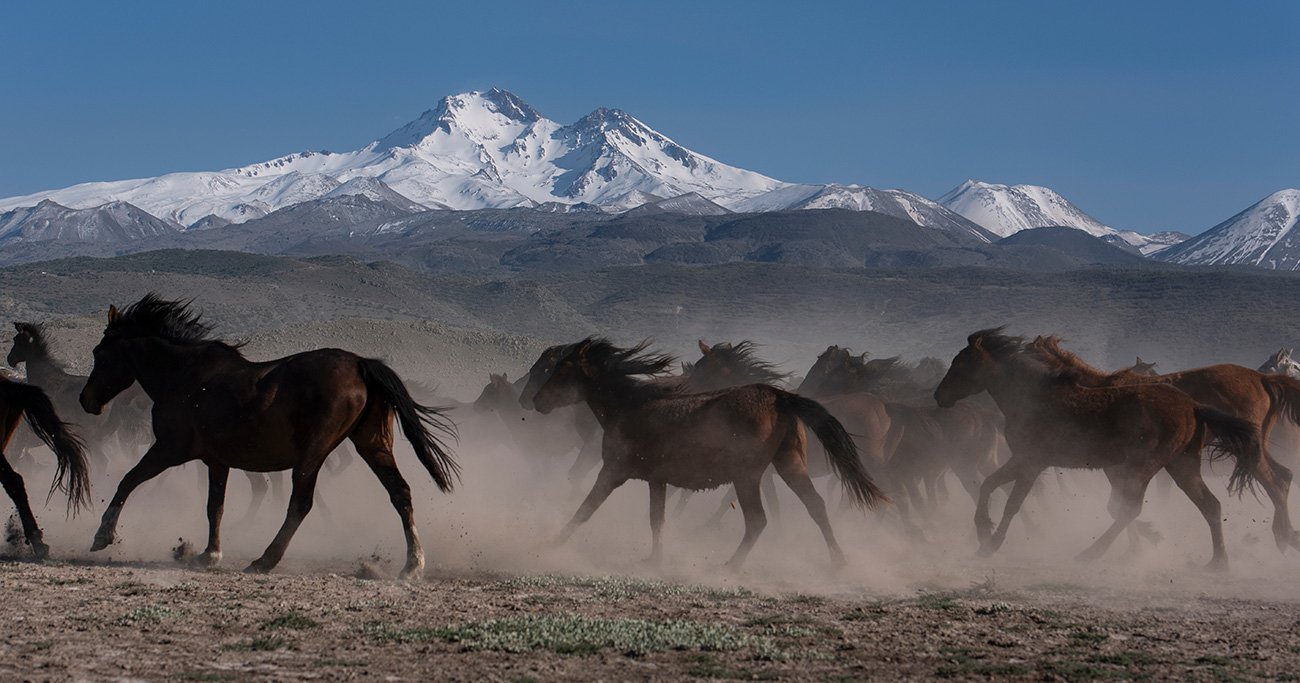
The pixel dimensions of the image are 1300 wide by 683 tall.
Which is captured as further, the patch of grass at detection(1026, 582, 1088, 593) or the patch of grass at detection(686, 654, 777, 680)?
the patch of grass at detection(1026, 582, 1088, 593)

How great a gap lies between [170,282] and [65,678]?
8517cm

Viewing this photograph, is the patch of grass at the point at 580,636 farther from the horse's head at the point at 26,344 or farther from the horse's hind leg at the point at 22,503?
the horse's head at the point at 26,344

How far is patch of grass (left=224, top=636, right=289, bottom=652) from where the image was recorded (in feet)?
27.2

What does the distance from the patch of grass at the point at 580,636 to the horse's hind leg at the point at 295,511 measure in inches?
122

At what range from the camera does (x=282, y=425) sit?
1198cm

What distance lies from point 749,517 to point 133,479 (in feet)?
18.8

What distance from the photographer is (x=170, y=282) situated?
87.8 metres

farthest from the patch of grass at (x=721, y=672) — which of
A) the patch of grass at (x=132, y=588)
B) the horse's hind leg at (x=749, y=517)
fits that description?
the horse's hind leg at (x=749, y=517)

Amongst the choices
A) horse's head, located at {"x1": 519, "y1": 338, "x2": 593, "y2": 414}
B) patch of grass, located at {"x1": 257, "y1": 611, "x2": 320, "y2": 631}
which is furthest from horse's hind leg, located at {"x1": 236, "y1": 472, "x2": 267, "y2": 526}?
patch of grass, located at {"x1": 257, "y1": 611, "x2": 320, "y2": 631}

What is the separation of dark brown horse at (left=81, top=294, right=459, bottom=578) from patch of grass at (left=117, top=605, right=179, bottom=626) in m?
2.40

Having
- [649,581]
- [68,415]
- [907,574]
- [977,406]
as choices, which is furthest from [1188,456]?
[68,415]

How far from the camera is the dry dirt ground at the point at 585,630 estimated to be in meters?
7.95

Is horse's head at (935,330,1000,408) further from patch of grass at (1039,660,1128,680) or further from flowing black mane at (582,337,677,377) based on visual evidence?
patch of grass at (1039,660,1128,680)

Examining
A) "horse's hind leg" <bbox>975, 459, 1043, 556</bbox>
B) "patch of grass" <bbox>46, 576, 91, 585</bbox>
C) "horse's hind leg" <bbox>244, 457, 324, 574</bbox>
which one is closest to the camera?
"patch of grass" <bbox>46, 576, 91, 585</bbox>
